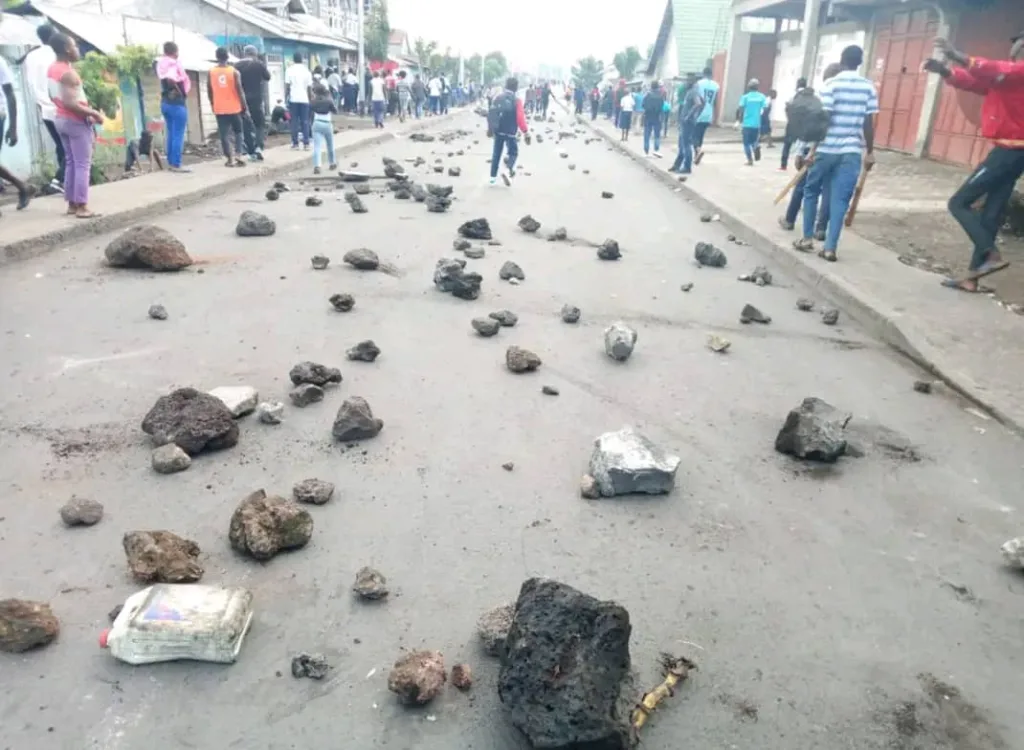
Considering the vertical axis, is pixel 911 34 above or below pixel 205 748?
above

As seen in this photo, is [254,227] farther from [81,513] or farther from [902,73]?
[902,73]

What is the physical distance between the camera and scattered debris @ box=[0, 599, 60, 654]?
2430 mm

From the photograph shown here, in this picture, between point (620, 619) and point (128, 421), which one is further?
point (128, 421)

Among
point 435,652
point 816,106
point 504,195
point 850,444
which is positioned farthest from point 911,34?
point 435,652

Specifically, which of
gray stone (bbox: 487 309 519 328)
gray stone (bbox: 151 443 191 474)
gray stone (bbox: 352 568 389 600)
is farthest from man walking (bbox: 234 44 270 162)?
gray stone (bbox: 352 568 389 600)

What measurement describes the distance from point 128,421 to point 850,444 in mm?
3645

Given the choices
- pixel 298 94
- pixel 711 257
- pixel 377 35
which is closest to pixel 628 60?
pixel 377 35

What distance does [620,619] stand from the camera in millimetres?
2242

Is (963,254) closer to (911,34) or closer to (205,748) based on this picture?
(205,748)

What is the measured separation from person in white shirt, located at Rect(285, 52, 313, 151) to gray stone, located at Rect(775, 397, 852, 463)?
1279cm

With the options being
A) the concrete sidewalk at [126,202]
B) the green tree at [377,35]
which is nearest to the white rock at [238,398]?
the concrete sidewalk at [126,202]

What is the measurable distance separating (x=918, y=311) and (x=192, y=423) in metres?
5.31

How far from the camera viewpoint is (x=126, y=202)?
9.78 m

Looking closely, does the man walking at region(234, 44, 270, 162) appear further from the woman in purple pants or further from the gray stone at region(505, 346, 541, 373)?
the gray stone at region(505, 346, 541, 373)
